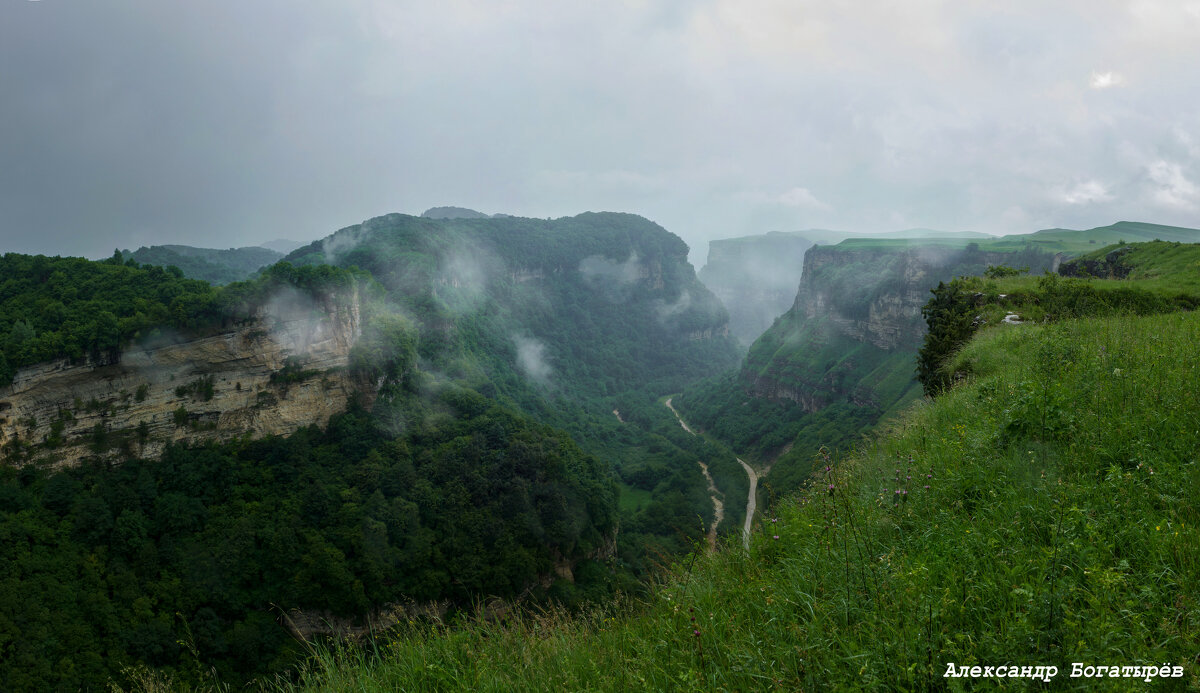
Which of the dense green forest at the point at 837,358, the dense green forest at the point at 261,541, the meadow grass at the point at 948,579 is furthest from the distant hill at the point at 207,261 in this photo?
the dense green forest at the point at 837,358

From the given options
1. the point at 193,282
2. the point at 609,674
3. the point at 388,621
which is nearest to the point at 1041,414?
the point at 609,674

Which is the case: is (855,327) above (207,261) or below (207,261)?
below

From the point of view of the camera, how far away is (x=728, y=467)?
64938 mm

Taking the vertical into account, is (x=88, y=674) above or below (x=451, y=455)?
below

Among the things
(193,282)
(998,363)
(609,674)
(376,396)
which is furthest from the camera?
(376,396)

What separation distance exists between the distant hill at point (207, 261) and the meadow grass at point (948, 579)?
56798 mm

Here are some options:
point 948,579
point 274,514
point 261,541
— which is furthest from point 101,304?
point 948,579

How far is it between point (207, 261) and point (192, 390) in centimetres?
8886

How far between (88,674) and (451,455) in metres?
20.1

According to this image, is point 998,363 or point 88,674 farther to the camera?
point 88,674

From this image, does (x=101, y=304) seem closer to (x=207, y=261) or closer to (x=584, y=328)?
(x=207, y=261)

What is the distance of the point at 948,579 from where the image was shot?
11.4 feet

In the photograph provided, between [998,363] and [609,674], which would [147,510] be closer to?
[609,674]

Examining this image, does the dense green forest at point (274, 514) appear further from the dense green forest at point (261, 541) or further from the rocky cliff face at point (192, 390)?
the rocky cliff face at point (192, 390)
